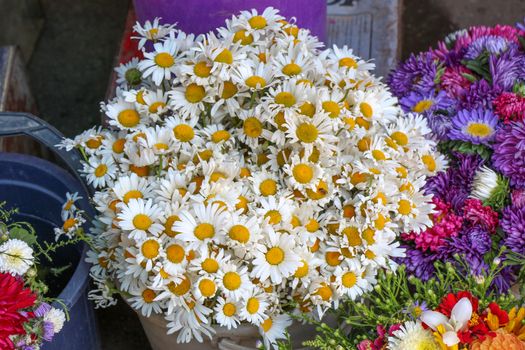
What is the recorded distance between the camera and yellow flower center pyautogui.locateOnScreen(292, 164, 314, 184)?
118 centimetres

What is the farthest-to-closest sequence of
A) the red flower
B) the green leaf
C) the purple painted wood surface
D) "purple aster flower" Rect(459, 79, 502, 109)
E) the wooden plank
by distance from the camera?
the wooden plank → the purple painted wood surface → "purple aster flower" Rect(459, 79, 502, 109) → the green leaf → the red flower

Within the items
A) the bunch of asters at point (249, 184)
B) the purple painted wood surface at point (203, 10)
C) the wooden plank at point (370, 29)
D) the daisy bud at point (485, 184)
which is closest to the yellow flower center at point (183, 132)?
the bunch of asters at point (249, 184)

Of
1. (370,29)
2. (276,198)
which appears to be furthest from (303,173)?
(370,29)

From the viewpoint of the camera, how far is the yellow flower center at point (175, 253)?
44.2 inches

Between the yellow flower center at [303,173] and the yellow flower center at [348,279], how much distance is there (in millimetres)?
164

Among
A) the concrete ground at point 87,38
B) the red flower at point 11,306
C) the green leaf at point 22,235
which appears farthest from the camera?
the concrete ground at point 87,38

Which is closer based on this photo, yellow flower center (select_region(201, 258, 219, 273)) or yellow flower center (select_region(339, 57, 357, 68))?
yellow flower center (select_region(201, 258, 219, 273))

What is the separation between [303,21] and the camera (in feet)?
5.52

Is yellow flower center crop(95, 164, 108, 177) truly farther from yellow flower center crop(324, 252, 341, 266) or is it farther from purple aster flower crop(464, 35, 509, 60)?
purple aster flower crop(464, 35, 509, 60)

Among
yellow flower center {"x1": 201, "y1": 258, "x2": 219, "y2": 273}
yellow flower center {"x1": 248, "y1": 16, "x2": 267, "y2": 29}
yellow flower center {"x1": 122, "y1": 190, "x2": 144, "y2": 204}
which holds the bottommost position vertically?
yellow flower center {"x1": 201, "y1": 258, "x2": 219, "y2": 273}

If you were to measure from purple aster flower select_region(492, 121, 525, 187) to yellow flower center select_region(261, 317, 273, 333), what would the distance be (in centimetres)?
51

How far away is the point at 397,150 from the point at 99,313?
98 centimetres

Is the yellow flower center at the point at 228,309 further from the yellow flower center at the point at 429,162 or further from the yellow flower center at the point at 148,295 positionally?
the yellow flower center at the point at 429,162

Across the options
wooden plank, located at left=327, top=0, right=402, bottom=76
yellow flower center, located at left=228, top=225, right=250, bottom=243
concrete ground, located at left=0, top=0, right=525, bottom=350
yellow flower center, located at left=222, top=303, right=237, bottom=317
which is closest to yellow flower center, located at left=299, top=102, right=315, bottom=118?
yellow flower center, located at left=228, top=225, right=250, bottom=243
